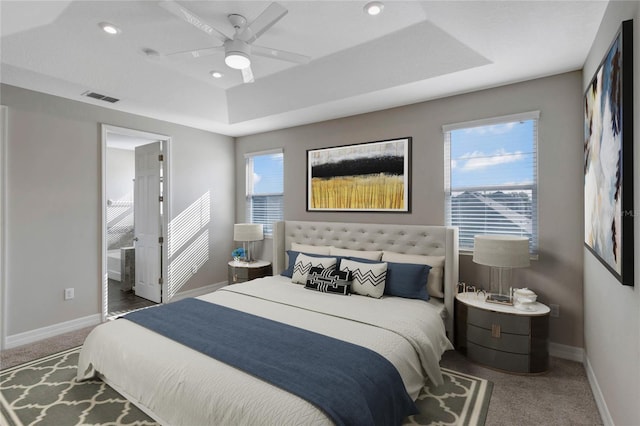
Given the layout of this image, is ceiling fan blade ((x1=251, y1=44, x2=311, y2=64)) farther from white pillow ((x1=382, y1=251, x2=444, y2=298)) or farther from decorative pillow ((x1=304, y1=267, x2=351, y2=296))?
white pillow ((x1=382, y1=251, x2=444, y2=298))

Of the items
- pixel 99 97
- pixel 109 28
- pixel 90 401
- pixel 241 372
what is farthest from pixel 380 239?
pixel 99 97

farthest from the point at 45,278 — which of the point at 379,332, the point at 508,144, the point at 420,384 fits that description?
the point at 508,144

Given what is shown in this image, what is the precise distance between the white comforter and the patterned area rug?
158 millimetres

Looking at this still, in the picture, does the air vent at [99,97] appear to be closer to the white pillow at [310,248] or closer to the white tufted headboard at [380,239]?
the white tufted headboard at [380,239]

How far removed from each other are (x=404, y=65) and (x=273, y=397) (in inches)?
114

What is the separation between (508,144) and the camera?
3.23 m

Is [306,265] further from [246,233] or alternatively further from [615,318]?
[615,318]

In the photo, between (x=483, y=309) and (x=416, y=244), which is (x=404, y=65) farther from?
(x=483, y=309)

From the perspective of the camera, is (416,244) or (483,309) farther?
(416,244)

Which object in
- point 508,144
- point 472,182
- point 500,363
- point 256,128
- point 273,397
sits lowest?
point 500,363

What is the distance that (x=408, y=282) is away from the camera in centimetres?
315

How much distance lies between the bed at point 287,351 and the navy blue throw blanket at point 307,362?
0.07 ft

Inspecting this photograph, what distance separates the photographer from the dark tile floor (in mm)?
4477

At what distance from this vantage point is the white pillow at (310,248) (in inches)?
161
